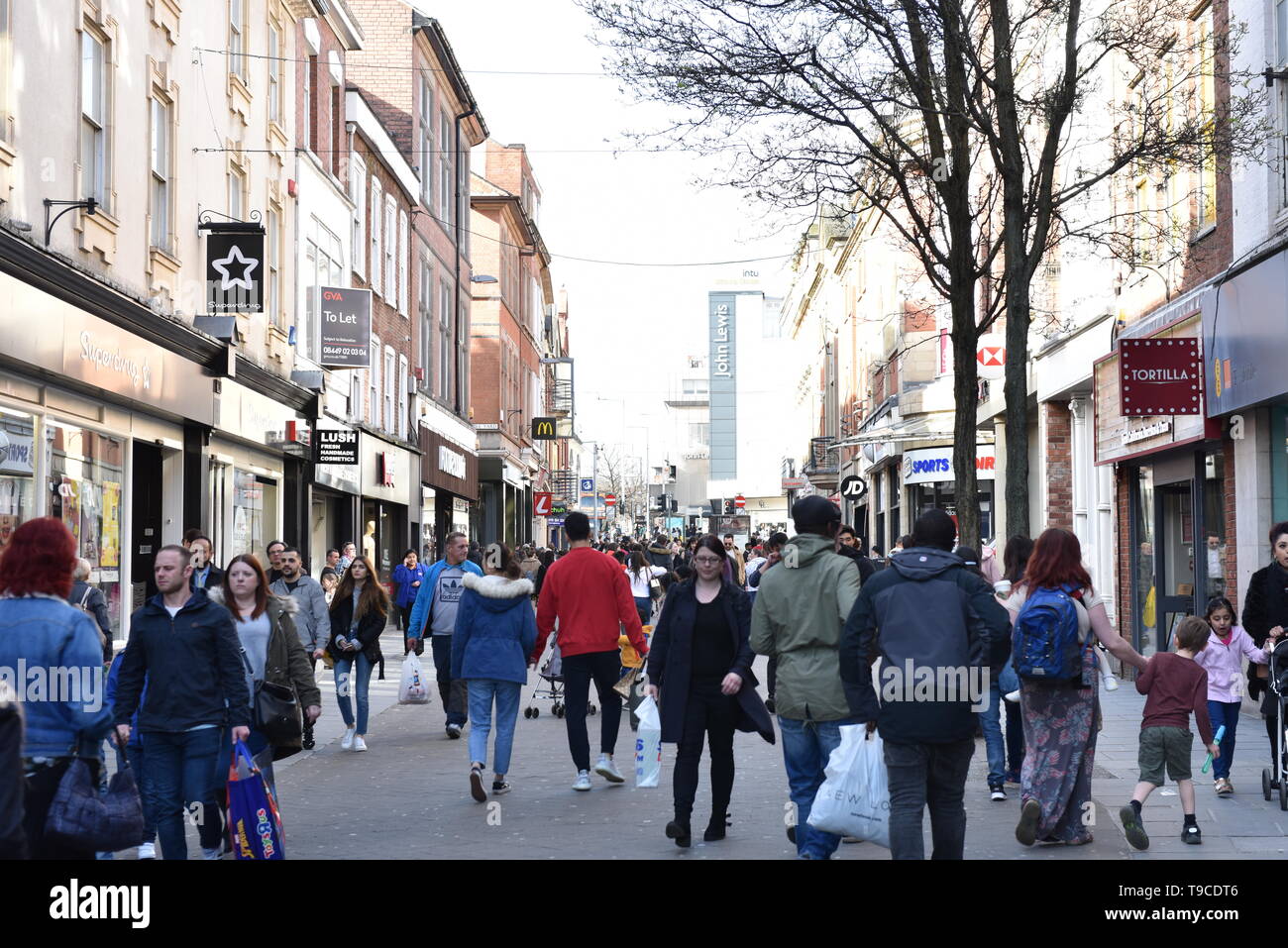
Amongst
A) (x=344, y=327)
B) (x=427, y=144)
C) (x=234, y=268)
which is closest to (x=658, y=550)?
(x=344, y=327)

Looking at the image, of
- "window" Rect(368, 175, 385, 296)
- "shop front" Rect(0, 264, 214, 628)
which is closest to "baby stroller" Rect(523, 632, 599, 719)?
"shop front" Rect(0, 264, 214, 628)

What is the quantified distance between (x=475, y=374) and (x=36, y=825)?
47.1m

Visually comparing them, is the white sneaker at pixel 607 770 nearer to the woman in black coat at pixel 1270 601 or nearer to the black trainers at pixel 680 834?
the black trainers at pixel 680 834

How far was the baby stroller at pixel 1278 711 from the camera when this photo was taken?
33.2 feet

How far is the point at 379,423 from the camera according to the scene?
1335 inches

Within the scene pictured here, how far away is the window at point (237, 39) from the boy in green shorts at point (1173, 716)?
1702 cm

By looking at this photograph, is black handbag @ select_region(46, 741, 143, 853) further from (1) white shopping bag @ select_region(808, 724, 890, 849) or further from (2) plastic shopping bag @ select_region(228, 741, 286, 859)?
(1) white shopping bag @ select_region(808, 724, 890, 849)

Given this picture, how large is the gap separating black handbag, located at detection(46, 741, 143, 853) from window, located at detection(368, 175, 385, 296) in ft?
90.2

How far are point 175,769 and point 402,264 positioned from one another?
29.8m

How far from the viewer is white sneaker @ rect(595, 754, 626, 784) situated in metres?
11.5

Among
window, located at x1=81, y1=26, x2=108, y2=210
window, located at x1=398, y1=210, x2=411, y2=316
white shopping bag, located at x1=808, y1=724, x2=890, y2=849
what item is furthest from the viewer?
window, located at x1=398, y1=210, x2=411, y2=316

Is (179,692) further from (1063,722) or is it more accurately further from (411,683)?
(411,683)

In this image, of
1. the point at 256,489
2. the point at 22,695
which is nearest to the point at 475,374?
the point at 256,489

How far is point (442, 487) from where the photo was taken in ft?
137
